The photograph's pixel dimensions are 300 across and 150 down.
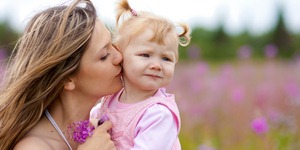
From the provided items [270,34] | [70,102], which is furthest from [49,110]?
[270,34]

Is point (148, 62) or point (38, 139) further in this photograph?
point (38, 139)

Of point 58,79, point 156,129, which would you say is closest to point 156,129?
point 156,129

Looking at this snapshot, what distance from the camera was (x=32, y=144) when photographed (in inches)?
104

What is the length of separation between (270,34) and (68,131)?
21420 millimetres

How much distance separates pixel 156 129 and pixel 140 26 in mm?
421

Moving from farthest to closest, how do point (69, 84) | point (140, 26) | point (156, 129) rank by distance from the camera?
point (69, 84) → point (140, 26) → point (156, 129)

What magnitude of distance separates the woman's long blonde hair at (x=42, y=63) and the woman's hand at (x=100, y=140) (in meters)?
0.24

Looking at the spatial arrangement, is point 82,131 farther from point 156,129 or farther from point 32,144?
point 156,129

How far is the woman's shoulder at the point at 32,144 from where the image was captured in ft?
8.66

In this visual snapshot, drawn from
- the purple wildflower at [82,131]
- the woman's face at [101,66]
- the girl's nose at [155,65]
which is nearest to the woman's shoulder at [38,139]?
the purple wildflower at [82,131]

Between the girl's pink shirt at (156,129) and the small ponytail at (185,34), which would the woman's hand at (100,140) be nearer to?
the girl's pink shirt at (156,129)

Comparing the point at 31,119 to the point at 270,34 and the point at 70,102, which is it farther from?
the point at 270,34

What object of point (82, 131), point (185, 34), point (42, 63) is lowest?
point (82, 131)

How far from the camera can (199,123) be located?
5.72 m
